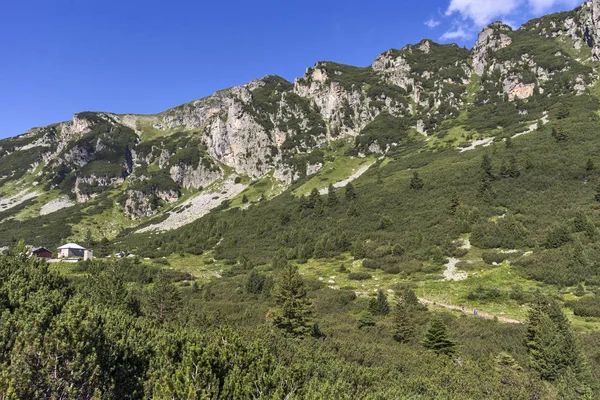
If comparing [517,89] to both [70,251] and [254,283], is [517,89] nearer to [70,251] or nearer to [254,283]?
[254,283]

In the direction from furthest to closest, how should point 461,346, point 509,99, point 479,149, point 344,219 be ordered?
point 509,99 < point 479,149 < point 344,219 < point 461,346

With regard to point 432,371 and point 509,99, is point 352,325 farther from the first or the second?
point 509,99

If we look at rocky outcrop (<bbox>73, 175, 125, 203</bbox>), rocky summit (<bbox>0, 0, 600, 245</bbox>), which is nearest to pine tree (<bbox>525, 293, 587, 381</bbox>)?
rocky summit (<bbox>0, 0, 600, 245</bbox>)

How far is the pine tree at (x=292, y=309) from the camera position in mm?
22155

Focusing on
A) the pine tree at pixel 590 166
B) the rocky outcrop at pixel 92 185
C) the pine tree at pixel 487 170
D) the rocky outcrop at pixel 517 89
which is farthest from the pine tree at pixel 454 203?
the rocky outcrop at pixel 92 185

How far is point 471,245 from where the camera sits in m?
42.0

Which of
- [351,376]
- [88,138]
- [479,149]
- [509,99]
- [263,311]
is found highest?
[88,138]

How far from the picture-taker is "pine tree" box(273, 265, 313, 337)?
72.7ft

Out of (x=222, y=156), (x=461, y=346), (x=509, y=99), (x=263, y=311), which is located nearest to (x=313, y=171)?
(x=222, y=156)

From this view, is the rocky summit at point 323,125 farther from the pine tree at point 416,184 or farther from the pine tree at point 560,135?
the pine tree at point 416,184

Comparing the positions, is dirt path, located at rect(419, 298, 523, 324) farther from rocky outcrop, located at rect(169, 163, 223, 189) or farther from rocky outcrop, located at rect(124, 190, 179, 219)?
rocky outcrop, located at rect(124, 190, 179, 219)

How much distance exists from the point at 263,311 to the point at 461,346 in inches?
609

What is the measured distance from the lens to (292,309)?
22.8m

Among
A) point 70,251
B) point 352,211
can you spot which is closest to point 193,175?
point 70,251
